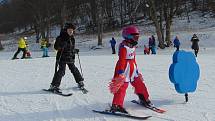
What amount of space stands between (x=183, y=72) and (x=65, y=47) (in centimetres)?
314

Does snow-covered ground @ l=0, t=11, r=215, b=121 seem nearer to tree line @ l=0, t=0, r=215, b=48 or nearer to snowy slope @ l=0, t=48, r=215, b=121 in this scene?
snowy slope @ l=0, t=48, r=215, b=121

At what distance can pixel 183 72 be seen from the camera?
888 cm

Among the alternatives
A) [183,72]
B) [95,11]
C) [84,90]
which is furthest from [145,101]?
[95,11]

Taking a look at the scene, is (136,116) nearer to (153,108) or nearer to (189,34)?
(153,108)

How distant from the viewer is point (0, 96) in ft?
36.5

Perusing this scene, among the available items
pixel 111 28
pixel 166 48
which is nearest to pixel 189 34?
pixel 166 48

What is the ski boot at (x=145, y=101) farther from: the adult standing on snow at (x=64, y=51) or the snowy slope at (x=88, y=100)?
the adult standing on snow at (x=64, y=51)

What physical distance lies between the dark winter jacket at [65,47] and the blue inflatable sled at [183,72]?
2.86m

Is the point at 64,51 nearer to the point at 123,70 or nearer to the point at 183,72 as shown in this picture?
the point at 123,70

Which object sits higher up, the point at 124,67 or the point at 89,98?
the point at 124,67

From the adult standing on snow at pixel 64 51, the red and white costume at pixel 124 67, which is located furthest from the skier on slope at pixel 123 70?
the adult standing on snow at pixel 64 51

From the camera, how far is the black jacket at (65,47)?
34.6 feet

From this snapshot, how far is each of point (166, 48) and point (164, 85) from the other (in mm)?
28871

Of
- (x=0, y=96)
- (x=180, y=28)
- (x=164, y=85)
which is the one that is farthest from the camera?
(x=180, y=28)
